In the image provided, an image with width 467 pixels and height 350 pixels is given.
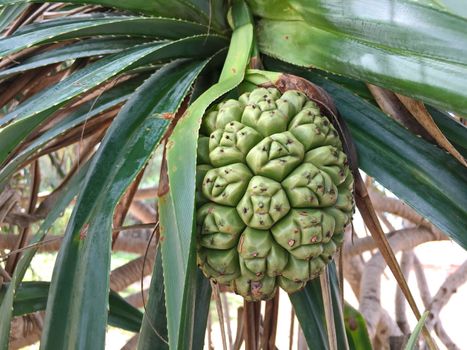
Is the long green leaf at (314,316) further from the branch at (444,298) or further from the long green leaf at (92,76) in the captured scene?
the branch at (444,298)

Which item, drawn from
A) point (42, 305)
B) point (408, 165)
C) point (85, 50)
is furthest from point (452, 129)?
point (42, 305)

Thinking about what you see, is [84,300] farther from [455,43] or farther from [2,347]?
[455,43]

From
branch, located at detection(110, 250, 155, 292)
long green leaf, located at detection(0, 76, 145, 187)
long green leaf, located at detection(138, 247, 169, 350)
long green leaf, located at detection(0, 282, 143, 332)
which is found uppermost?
branch, located at detection(110, 250, 155, 292)

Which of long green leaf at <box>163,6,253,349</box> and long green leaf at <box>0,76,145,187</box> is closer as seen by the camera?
long green leaf at <box>163,6,253,349</box>

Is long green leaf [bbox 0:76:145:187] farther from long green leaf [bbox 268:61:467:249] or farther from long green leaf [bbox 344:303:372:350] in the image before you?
long green leaf [bbox 344:303:372:350]

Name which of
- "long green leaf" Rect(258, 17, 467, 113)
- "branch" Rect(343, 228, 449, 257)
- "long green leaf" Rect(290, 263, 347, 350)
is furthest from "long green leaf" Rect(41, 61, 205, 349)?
"branch" Rect(343, 228, 449, 257)

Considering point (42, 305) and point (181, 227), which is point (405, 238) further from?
point (181, 227)

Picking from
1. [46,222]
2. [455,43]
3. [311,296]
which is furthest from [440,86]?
[46,222]
